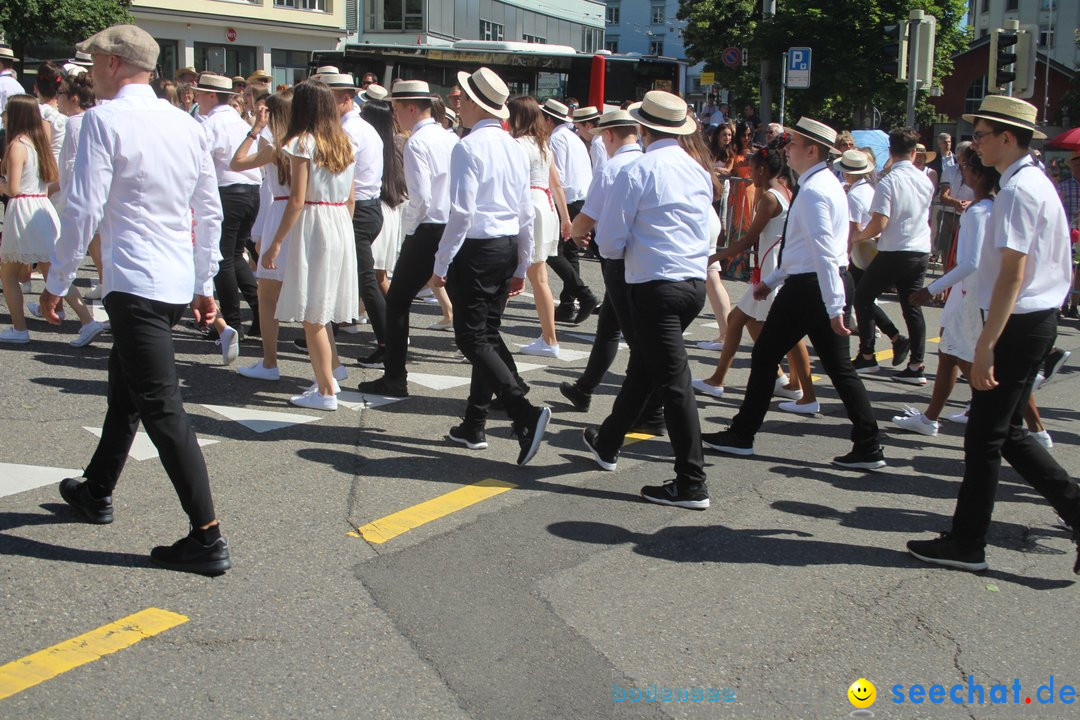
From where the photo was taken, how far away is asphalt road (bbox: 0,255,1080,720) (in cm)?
352

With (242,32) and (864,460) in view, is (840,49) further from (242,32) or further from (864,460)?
(864,460)

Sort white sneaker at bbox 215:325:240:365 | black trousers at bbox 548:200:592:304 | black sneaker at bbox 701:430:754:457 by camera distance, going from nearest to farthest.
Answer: black sneaker at bbox 701:430:754:457
white sneaker at bbox 215:325:240:365
black trousers at bbox 548:200:592:304

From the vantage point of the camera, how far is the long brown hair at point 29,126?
306 inches

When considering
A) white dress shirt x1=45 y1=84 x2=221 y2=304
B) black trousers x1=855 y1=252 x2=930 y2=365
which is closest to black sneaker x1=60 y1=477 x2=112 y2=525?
white dress shirt x1=45 y1=84 x2=221 y2=304

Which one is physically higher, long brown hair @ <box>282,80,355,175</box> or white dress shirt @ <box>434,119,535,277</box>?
long brown hair @ <box>282,80,355,175</box>

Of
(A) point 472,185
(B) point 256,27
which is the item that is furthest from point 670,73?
(A) point 472,185

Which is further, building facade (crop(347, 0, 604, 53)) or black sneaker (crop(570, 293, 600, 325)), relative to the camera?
building facade (crop(347, 0, 604, 53))

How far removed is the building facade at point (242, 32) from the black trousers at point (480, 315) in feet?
130

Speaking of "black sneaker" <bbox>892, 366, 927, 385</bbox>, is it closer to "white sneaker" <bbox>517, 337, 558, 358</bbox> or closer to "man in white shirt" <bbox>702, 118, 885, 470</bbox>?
"white sneaker" <bbox>517, 337, 558, 358</bbox>

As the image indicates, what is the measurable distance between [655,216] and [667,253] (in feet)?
0.61

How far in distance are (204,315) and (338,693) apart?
2.28 meters

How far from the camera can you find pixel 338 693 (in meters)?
3.43

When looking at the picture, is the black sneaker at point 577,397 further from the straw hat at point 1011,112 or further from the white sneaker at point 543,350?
the straw hat at point 1011,112

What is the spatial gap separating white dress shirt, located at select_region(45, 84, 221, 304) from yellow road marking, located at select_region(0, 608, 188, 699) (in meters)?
1.19
